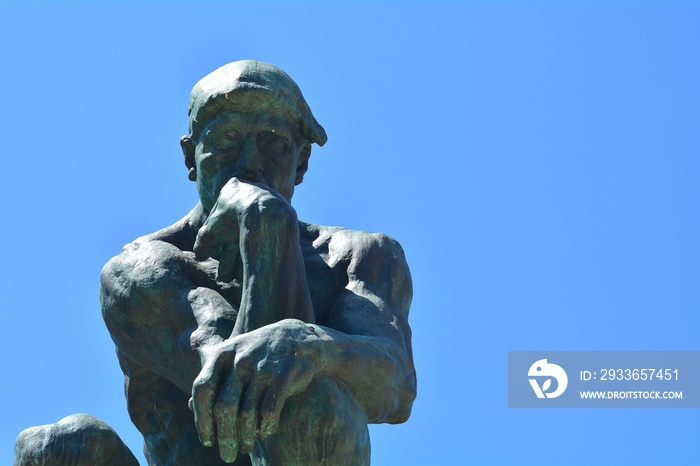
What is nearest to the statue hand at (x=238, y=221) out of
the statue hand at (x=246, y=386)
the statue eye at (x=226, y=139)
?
the statue eye at (x=226, y=139)

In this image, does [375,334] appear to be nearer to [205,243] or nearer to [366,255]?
[366,255]

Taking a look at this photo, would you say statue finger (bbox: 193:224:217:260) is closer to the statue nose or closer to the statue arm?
the statue nose

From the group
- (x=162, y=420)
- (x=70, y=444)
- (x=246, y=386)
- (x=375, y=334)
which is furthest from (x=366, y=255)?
(x=70, y=444)

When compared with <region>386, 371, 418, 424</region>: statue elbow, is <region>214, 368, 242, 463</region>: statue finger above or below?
below

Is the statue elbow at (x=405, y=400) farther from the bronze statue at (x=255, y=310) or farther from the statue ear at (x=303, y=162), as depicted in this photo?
the statue ear at (x=303, y=162)

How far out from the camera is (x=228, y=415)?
343 inches

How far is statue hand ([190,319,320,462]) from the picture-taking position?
8742mm

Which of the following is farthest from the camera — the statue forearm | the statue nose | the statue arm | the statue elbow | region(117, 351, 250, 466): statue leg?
region(117, 351, 250, 466): statue leg

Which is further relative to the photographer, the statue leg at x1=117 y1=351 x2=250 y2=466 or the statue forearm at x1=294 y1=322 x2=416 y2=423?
the statue leg at x1=117 y1=351 x2=250 y2=466

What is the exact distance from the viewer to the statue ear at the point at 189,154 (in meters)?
11.0

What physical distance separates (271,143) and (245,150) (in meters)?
0.22

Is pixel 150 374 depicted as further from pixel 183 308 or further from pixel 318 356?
pixel 318 356

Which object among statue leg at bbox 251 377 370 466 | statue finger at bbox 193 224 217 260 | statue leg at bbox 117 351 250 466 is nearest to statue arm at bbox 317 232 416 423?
statue leg at bbox 251 377 370 466

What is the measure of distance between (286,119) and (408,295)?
140cm
